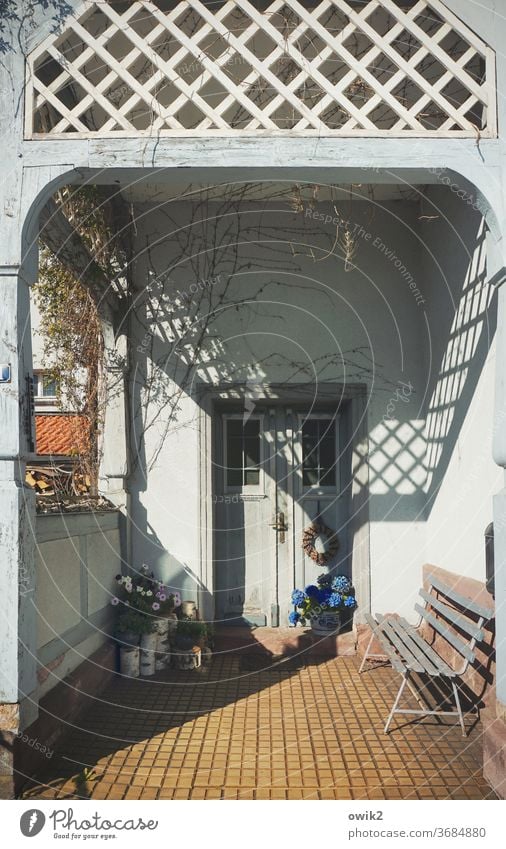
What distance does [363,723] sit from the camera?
4.19 meters

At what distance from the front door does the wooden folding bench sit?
988 mm

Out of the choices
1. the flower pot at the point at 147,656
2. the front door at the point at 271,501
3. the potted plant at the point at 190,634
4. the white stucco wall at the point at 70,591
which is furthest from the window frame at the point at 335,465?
the flower pot at the point at 147,656

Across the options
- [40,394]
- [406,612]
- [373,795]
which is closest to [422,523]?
[406,612]

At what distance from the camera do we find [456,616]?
14.2ft

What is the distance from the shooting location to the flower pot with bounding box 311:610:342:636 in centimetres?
596

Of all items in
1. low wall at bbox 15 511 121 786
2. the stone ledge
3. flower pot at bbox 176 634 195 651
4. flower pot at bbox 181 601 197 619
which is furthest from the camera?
flower pot at bbox 181 601 197 619

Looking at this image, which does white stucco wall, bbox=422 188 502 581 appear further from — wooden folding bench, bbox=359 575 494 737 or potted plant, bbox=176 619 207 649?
potted plant, bbox=176 619 207 649

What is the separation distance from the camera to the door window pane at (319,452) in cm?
639

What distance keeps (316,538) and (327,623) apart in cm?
75

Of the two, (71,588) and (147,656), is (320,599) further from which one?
(71,588)

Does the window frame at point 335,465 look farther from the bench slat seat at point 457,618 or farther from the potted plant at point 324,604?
the bench slat seat at point 457,618

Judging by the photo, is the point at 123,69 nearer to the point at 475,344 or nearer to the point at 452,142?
the point at 452,142

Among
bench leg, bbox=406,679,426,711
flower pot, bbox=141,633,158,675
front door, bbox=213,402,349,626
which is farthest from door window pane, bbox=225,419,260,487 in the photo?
bench leg, bbox=406,679,426,711

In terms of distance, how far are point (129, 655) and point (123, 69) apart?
387 centimetres
